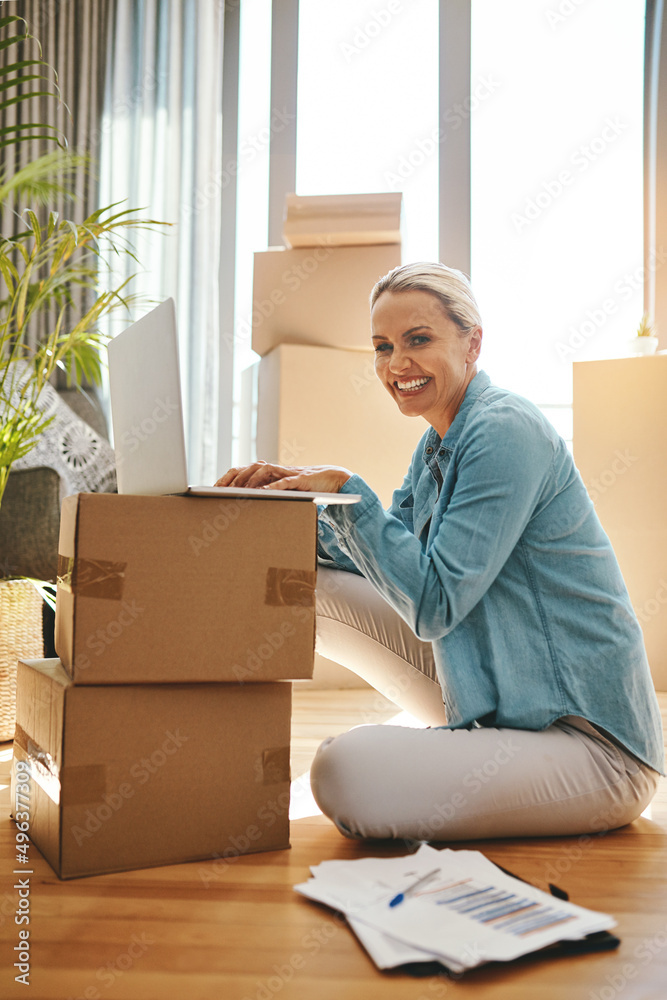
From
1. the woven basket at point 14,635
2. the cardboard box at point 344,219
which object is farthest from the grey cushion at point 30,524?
the cardboard box at point 344,219

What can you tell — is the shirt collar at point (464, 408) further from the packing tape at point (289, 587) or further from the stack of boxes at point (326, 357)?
the stack of boxes at point (326, 357)

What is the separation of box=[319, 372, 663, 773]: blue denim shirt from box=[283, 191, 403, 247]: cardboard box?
3.48 ft

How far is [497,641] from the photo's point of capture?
3.69 feet

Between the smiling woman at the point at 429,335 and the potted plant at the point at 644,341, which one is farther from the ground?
the potted plant at the point at 644,341

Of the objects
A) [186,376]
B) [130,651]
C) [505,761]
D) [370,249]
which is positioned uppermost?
[370,249]

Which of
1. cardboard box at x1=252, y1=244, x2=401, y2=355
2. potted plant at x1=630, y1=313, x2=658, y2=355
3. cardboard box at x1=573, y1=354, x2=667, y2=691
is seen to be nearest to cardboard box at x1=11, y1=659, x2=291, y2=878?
cardboard box at x1=252, y1=244, x2=401, y2=355

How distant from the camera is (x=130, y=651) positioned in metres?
0.98

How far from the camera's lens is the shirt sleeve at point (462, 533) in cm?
106

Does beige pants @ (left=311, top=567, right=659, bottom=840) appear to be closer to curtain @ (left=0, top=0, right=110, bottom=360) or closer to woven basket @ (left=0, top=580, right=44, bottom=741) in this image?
woven basket @ (left=0, top=580, right=44, bottom=741)

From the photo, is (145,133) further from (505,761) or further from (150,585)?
(505,761)

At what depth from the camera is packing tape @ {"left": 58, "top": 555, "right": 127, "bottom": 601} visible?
0.96 meters

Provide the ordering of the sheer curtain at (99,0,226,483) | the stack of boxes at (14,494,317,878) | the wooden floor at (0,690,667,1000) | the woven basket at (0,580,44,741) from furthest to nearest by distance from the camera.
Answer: the sheer curtain at (99,0,226,483) → the woven basket at (0,580,44,741) → the stack of boxes at (14,494,317,878) → the wooden floor at (0,690,667,1000)

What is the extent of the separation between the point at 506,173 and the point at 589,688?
7.88 ft

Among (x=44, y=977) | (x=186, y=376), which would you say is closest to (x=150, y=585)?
(x=44, y=977)
